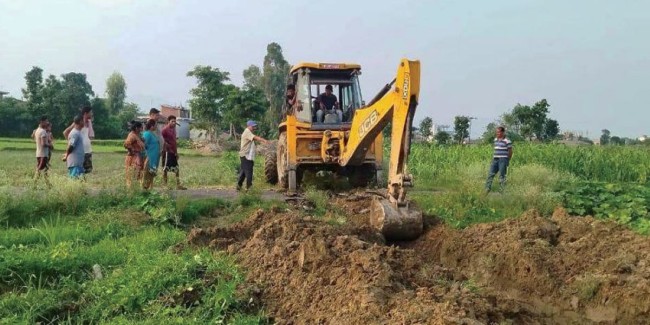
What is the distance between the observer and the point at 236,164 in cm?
1853

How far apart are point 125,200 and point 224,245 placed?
323 cm

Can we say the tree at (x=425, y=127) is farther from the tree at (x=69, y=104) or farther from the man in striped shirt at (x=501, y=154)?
the man in striped shirt at (x=501, y=154)

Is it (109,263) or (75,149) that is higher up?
(75,149)

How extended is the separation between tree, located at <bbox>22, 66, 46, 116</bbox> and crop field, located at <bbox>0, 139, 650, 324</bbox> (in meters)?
45.7

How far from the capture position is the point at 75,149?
10.1m

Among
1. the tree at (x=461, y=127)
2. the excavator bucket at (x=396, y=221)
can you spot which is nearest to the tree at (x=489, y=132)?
the tree at (x=461, y=127)

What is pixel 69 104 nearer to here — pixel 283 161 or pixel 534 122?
pixel 534 122

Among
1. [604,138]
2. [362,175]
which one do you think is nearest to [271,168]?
[362,175]

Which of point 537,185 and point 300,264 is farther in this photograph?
point 537,185

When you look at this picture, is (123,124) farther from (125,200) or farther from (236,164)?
(125,200)

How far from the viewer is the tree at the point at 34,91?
4909 centimetres

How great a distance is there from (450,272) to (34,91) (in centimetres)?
5494

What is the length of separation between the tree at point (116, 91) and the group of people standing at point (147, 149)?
Answer: 212ft

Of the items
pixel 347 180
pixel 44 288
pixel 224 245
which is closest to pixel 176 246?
pixel 224 245
